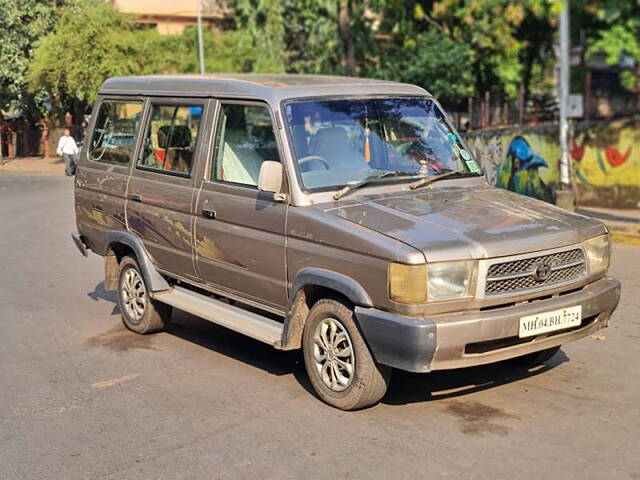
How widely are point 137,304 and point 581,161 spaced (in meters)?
13.3

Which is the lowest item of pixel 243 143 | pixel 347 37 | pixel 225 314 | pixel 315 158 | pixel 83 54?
pixel 225 314

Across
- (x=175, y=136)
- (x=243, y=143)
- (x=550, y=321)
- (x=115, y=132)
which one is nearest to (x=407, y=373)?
(x=550, y=321)

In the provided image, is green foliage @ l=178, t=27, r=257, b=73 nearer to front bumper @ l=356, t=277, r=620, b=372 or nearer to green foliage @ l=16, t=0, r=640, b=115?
green foliage @ l=16, t=0, r=640, b=115

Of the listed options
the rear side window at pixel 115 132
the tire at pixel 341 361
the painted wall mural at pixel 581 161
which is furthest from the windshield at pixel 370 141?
the painted wall mural at pixel 581 161

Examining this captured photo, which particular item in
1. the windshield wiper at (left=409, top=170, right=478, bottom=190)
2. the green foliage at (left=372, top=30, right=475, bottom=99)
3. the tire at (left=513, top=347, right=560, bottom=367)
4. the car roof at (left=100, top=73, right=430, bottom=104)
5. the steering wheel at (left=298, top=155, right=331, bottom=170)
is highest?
the green foliage at (left=372, top=30, right=475, bottom=99)

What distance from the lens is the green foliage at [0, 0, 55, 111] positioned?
3716 cm

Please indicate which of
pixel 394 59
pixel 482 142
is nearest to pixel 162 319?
pixel 482 142

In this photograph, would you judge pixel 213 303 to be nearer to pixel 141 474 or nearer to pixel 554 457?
pixel 141 474

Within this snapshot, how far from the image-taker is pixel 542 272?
17.1 feet

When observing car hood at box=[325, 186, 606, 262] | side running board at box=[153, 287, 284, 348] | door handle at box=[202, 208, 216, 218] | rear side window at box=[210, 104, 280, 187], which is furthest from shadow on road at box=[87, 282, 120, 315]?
car hood at box=[325, 186, 606, 262]

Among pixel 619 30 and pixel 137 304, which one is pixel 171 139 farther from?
pixel 619 30

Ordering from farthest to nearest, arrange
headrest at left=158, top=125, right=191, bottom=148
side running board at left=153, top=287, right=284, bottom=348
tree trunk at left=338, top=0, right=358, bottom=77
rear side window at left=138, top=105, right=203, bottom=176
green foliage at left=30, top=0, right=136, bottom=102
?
green foliage at left=30, top=0, right=136, bottom=102, tree trunk at left=338, top=0, right=358, bottom=77, headrest at left=158, top=125, right=191, bottom=148, rear side window at left=138, top=105, right=203, bottom=176, side running board at left=153, top=287, right=284, bottom=348

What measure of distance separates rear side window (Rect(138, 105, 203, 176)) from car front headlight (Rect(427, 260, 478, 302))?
2.55 metres

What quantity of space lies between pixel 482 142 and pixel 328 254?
16.2 metres
